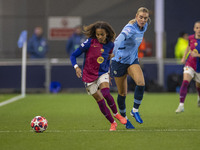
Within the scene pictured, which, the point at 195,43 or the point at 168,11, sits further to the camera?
the point at 168,11

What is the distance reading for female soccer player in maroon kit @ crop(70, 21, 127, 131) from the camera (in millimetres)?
8406

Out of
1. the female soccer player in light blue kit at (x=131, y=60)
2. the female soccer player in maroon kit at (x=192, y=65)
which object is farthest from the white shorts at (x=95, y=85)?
the female soccer player in maroon kit at (x=192, y=65)

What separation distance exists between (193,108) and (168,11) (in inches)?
430

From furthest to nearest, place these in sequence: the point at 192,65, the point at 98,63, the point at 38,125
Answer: the point at 192,65, the point at 98,63, the point at 38,125

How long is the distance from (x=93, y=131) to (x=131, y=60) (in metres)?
1.52

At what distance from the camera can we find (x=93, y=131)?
8383 millimetres

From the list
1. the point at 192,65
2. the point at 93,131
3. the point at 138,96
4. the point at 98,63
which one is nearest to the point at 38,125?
the point at 93,131

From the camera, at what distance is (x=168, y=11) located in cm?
2334

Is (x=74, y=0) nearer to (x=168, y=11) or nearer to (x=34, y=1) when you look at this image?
(x=34, y=1)

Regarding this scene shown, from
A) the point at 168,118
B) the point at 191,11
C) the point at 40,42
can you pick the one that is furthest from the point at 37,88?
the point at 168,118

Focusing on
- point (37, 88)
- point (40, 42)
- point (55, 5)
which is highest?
point (55, 5)

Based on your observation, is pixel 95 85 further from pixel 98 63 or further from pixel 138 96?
pixel 138 96

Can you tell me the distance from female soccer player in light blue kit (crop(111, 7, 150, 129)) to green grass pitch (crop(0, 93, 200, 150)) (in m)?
0.52

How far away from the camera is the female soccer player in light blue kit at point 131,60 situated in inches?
354
